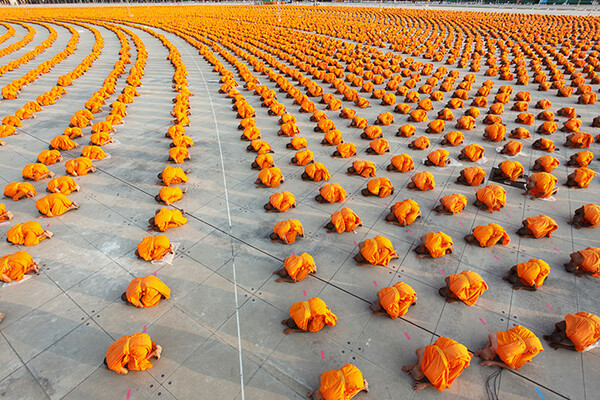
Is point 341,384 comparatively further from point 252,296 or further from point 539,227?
point 539,227

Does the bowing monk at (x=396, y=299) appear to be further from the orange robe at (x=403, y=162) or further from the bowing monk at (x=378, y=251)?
the orange robe at (x=403, y=162)

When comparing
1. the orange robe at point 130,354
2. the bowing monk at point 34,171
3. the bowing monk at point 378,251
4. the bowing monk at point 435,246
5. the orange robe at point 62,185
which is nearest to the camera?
the orange robe at point 130,354

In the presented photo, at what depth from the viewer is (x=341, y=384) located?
6.81 m

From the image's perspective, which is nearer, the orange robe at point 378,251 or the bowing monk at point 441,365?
the bowing monk at point 441,365

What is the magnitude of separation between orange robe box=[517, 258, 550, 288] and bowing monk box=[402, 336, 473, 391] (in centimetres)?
402

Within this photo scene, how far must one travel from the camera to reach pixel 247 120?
21016 millimetres

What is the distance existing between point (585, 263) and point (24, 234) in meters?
20.0

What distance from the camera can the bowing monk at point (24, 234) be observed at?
37.5 feet

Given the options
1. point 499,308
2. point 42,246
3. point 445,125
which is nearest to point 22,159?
point 42,246

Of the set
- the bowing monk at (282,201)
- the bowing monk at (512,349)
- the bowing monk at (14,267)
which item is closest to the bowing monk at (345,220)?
the bowing monk at (282,201)

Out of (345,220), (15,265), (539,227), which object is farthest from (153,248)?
(539,227)

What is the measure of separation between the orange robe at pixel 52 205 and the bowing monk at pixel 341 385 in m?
13.1

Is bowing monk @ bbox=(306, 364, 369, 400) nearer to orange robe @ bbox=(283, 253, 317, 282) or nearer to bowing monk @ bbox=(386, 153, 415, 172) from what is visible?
orange robe @ bbox=(283, 253, 317, 282)

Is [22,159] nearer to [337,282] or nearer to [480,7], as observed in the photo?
[337,282]
